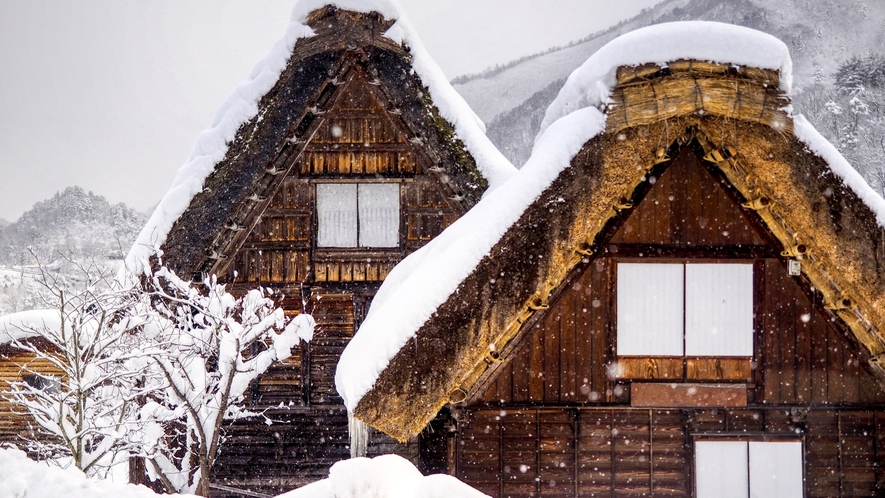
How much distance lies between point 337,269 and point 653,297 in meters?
5.09

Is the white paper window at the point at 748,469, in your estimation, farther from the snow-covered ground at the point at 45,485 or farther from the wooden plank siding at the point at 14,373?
the wooden plank siding at the point at 14,373

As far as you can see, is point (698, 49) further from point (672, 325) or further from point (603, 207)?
point (672, 325)

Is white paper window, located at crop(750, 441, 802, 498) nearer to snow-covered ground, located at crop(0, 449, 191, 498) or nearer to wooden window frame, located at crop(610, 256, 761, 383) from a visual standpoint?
wooden window frame, located at crop(610, 256, 761, 383)

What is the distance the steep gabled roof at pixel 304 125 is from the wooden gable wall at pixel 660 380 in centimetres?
370

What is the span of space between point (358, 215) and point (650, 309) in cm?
510

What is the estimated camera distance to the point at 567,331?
4070 mm

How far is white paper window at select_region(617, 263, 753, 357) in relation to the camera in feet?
13.3

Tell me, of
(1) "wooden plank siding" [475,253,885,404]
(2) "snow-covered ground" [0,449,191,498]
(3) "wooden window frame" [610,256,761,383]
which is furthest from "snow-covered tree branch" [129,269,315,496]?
(3) "wooden window frame" [610,256,761,383]

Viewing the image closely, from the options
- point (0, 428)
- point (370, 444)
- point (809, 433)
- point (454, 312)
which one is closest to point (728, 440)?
point (809, 433)

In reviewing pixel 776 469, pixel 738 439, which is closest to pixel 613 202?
pixel 738 439

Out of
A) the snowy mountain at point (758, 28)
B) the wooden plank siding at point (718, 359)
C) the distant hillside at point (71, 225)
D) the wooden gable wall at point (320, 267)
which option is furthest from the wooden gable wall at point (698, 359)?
the snowy mountain at point (758, 28)

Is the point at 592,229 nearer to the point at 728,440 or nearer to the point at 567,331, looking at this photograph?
the point at 567,331

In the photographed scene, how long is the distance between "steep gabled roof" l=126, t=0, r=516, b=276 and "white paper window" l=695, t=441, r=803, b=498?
4310mm

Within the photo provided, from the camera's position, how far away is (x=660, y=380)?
4078 millimetres
